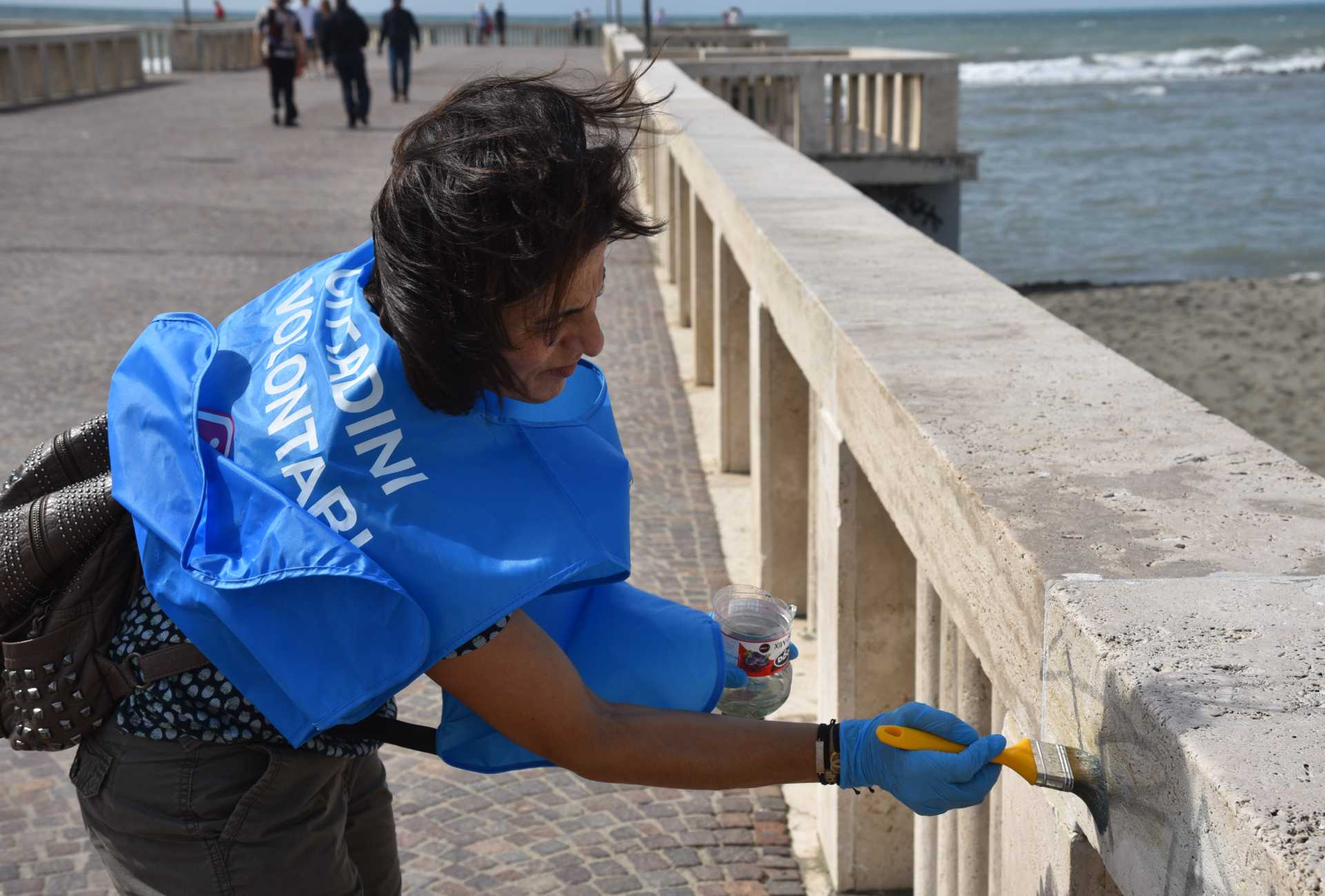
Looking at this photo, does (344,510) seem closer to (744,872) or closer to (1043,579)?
(1043,579)

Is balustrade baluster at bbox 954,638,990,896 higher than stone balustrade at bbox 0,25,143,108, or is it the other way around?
stone balustrade at bbox 0,25,143,108

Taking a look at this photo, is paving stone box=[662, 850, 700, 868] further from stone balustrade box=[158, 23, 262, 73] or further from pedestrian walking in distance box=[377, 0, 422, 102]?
stone balustrade box=[158, 23, 262, 73]

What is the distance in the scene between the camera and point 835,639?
3465 millimetres

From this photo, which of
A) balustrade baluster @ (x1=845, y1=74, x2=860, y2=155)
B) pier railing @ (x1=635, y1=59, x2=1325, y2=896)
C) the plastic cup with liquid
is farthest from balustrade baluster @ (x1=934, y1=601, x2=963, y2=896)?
balustrade baluster @ (x1=845, y1=74, x2=860, y2=155)

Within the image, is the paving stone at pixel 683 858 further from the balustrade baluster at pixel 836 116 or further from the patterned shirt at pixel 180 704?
the balustrade baluster at pixel 836 116

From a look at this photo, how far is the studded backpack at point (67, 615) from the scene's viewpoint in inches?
77.2

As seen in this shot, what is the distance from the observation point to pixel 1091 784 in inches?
66.6

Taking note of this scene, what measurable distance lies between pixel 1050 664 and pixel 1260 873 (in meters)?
0.54

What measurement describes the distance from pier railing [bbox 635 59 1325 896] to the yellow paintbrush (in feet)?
0.08

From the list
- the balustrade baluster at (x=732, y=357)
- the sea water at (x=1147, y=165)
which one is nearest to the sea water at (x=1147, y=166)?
the sea water at (x=1147, y=165)

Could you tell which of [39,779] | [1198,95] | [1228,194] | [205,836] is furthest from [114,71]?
[1198,95]

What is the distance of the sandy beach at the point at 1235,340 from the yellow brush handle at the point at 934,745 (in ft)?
29.8

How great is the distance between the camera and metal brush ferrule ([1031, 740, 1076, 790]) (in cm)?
171

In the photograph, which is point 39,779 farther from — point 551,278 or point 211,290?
point 211,290
